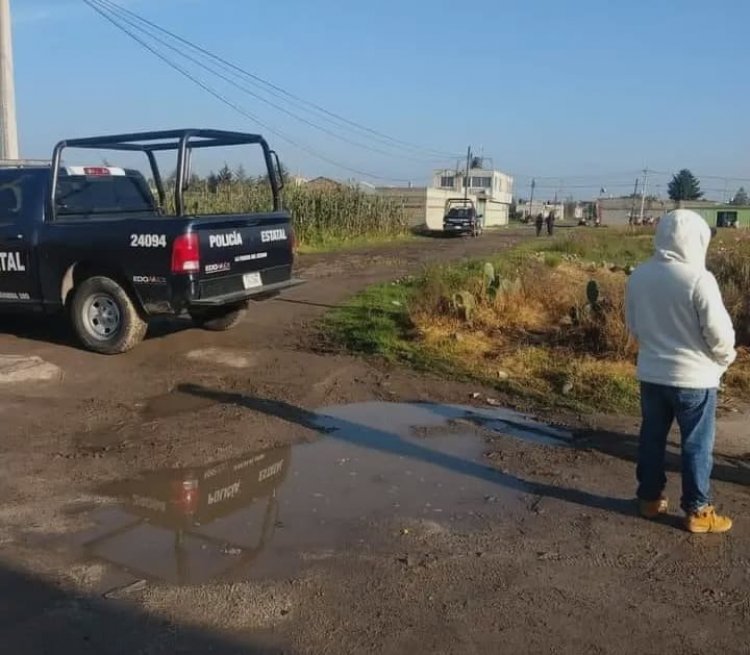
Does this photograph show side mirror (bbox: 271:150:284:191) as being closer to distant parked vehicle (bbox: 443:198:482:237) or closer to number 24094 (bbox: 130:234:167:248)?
number 24094 (bbox: 130:234:167:248)

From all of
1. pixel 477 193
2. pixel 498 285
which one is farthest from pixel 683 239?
pixel 477 193

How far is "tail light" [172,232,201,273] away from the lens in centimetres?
763

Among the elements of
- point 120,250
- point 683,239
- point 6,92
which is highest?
point 6,92

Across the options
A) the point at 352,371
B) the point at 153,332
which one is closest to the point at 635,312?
the point at 352,371

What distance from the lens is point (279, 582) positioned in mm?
3723

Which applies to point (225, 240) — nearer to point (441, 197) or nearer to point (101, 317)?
point (101, 317)

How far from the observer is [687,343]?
172 inches

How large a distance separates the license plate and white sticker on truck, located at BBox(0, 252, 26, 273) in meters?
2.43

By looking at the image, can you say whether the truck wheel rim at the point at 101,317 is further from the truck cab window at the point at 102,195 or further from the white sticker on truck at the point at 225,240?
the white sticker on truck at the point at 225,240

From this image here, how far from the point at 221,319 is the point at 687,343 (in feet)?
21.7

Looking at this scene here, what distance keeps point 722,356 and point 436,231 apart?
43.8 metres

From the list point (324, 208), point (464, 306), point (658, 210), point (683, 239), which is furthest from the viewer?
point (658, 210)

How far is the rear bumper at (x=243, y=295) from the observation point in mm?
7915

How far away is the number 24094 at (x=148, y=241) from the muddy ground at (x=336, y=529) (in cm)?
134
